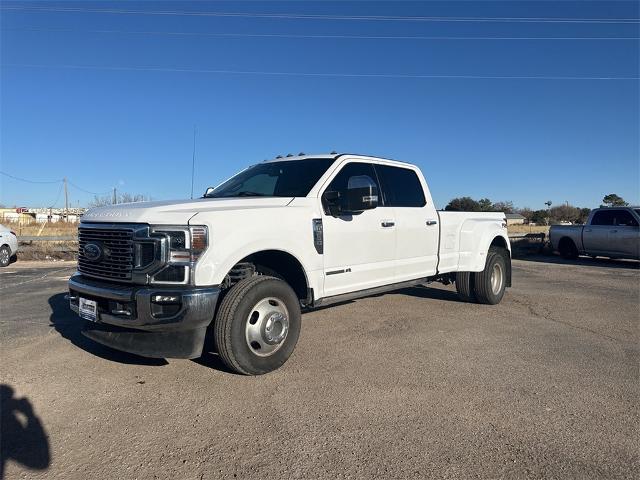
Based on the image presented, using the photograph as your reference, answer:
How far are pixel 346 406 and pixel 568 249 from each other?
15311 millimetres

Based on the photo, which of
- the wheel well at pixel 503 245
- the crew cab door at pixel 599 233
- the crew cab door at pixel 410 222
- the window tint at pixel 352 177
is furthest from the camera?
the crew cab door at pixel 599 233

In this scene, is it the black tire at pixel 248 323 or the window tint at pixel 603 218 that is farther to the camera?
the window tint at pixel 603 218

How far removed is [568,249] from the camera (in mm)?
16234

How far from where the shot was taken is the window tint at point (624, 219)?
46.6 ft

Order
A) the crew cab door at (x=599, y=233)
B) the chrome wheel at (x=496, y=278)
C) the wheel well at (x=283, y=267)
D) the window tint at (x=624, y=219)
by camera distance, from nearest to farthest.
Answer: the wheel well at (x=283, y=267) → the chrome wheel at (x=496, y=278) → the window tint at (x=624, y=219) → the crew cab door at (x=599, y=233)

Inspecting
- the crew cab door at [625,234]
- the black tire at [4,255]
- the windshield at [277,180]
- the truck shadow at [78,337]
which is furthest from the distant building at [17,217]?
the crew cab door at [625,234]

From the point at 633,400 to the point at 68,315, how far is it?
6.69 m

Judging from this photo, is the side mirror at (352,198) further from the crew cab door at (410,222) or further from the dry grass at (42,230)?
the dry grass at (42,230)

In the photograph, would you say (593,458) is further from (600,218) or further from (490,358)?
(600,218)

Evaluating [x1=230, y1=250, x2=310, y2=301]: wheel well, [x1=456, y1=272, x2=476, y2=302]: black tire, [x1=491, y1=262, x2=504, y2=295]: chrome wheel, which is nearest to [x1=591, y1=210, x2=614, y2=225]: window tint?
[x1=491, y1=262, x2=504, y2=295]: chrome wheel

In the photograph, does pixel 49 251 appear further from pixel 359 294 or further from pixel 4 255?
pixel 359 294

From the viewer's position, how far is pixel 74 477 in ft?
8.54

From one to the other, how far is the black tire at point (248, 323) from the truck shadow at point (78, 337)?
1.01 meters

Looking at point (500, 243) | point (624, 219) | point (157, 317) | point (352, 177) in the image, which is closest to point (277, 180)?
point (352, 177)
